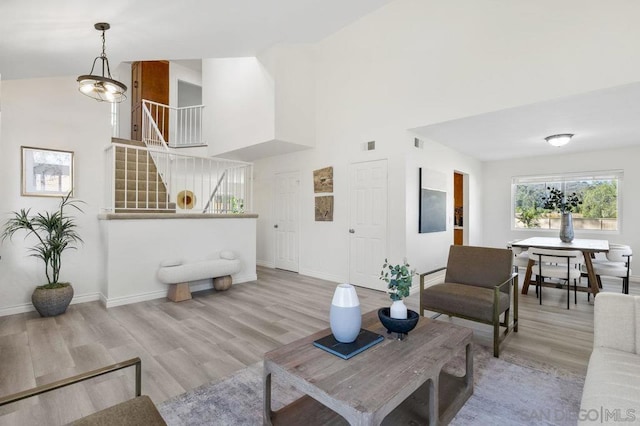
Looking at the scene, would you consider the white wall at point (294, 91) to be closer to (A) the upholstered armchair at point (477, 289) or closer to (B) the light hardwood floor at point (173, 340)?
(B) the light hardwood floor at point (173, 340)

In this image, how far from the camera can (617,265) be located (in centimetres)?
430

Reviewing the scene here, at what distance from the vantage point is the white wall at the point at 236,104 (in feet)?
18.3

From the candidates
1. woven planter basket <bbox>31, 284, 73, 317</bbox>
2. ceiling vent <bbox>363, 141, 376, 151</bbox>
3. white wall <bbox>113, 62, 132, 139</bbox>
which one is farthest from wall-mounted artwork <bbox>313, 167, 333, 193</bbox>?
white wall <bbox>113, 62, 132, 139</bbox>

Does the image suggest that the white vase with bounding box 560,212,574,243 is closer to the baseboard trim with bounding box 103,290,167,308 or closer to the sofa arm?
the sofa arm

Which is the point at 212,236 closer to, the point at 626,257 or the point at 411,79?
the point at 411,79

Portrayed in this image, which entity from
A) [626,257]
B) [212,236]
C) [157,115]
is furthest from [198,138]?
[626,257]

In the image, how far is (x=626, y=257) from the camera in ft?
14.0

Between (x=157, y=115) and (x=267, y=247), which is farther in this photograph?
(x=157, y=115)

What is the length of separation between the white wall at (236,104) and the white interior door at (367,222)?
70.3 inches

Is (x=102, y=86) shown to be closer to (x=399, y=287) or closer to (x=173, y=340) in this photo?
(x=173, y=340)

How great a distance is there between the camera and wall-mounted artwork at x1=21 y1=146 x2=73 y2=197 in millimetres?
3871

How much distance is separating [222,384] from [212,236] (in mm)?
3201

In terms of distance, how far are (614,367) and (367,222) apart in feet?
12.3

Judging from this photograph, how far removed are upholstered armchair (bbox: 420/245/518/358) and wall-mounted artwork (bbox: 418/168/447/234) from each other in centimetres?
156
